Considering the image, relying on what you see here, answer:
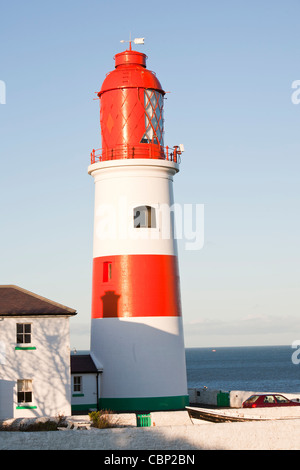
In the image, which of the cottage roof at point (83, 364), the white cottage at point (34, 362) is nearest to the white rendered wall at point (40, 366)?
the white cottage at point (34, 362)

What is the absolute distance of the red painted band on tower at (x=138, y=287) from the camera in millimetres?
38719

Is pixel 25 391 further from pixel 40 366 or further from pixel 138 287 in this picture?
pixel 138 287

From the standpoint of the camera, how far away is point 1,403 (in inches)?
1403

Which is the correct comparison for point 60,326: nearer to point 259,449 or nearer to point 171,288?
point 171,288

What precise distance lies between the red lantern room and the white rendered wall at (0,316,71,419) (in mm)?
9164

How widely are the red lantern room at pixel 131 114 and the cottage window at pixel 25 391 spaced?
11.7 m

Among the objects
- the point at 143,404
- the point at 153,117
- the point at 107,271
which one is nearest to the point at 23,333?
the point at 107,271

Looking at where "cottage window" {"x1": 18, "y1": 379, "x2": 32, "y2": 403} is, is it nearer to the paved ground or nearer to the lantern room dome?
the paved ground

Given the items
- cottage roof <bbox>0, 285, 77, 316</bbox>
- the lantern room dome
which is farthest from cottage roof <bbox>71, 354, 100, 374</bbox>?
the lantern room dome

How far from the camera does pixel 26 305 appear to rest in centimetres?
3691

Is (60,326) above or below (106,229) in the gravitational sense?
below

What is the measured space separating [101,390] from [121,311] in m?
4.11

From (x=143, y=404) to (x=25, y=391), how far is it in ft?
19.1

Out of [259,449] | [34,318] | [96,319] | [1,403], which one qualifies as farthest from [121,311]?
[259,449]
